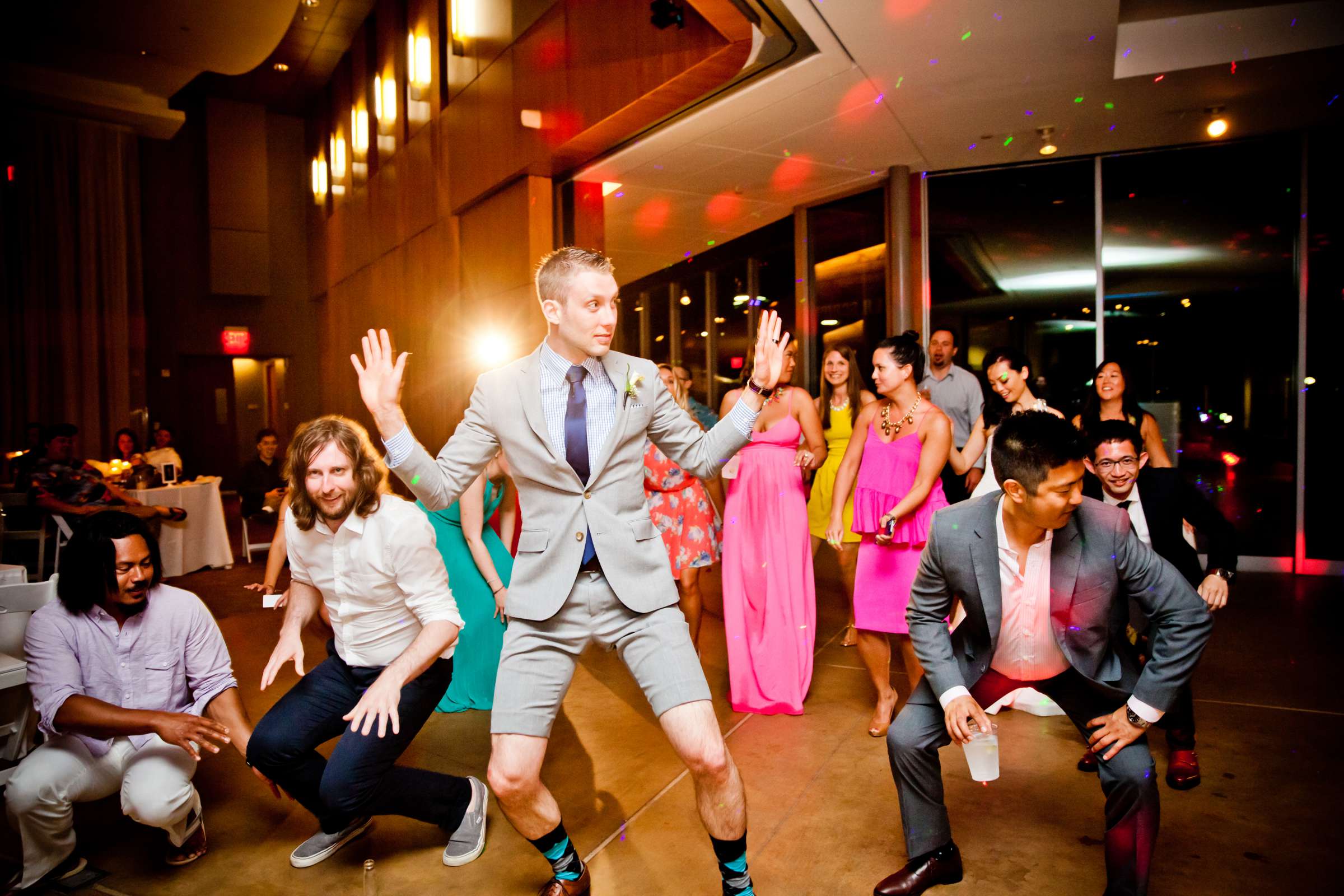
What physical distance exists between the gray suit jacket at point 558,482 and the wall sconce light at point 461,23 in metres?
6.58

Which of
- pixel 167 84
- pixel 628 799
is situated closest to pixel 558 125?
pixel 628 799

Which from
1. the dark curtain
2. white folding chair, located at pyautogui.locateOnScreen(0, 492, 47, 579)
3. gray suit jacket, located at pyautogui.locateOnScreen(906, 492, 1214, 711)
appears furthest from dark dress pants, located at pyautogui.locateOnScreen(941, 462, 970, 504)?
the dark curtain

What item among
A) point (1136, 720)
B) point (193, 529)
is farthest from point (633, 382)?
point (193, 529)

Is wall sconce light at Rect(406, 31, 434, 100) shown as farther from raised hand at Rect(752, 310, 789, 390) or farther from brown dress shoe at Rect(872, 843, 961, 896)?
brown dress shoe at Rect(872, 843, 961, 896)

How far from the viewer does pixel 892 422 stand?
317cm

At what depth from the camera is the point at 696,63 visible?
15.3ft

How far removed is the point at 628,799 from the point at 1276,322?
229 inches

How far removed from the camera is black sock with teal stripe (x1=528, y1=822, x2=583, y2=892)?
192cm

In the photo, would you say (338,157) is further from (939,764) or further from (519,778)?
(939,764)

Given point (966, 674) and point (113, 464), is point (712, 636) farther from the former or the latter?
point (113, 464)

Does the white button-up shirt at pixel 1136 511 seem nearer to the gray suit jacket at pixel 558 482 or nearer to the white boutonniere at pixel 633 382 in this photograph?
the gray suit jacket at pixel 558 482

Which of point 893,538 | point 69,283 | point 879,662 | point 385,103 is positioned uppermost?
point 385,103

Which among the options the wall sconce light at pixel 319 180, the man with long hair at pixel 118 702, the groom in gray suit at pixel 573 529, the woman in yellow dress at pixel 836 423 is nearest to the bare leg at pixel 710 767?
the groom in gray suit at pixel 573 529

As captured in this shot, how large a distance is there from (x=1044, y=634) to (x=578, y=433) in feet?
3.98
